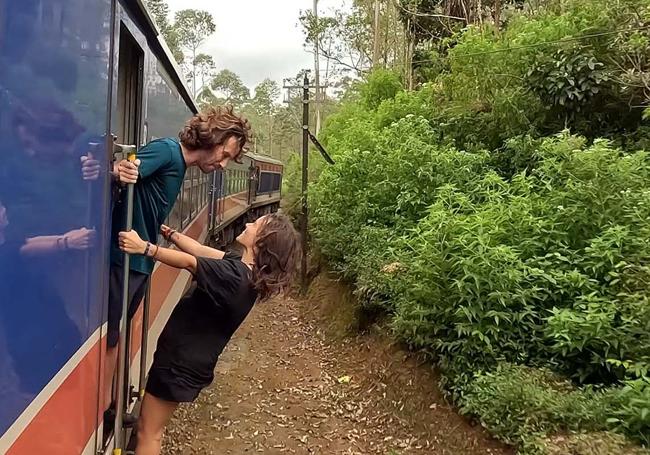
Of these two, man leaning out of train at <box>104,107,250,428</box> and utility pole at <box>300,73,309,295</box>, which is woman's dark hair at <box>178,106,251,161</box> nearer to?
man leaning out of train at <box>104,107,250,428</box>

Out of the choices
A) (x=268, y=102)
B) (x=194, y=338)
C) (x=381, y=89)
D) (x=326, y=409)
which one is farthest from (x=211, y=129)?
(x=268, y=102)

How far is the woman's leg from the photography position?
2.83 metres

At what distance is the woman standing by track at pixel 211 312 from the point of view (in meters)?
2.70

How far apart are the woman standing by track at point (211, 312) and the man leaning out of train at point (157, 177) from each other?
0.21m

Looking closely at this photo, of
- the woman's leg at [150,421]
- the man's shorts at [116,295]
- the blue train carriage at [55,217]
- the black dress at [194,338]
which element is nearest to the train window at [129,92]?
the blue train carriage at [55,217]

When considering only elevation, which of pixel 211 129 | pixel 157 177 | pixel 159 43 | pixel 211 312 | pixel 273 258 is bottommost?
pixel 211 312

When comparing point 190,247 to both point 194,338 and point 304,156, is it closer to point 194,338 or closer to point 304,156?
point 194,338

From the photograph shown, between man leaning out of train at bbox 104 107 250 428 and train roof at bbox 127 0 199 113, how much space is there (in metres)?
0.78

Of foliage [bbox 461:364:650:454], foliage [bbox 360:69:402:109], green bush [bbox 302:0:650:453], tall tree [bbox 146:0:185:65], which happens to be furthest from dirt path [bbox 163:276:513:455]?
tall tree [bbox 146:0:185:65]

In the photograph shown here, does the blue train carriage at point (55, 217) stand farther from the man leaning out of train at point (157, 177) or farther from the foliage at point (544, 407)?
the foliage at point (544, 407)

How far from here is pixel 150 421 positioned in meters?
2.84

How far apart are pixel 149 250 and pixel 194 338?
1.75ft

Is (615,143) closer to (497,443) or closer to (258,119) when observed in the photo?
(497,443)

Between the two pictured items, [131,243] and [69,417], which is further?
[131,243]
